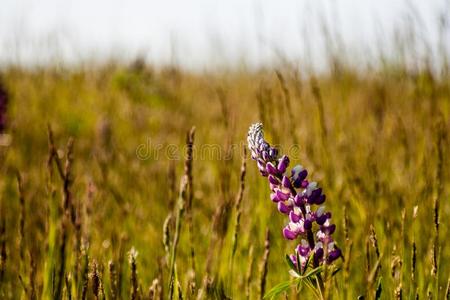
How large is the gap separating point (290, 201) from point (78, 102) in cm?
418

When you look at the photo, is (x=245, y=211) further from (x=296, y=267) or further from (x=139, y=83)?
(x=139, y=83)

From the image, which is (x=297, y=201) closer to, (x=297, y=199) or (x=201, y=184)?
(x=297, y=199)

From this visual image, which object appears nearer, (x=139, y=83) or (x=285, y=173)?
(x=285, y=173)

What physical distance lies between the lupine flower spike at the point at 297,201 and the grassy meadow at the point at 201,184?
67 mm

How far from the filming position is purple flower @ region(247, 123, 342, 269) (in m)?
1.13

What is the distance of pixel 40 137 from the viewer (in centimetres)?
406

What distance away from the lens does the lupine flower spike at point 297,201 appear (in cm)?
113

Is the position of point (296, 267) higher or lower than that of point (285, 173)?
lower

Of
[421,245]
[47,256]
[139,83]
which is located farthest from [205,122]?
[47,256]

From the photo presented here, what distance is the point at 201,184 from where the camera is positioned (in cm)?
338
